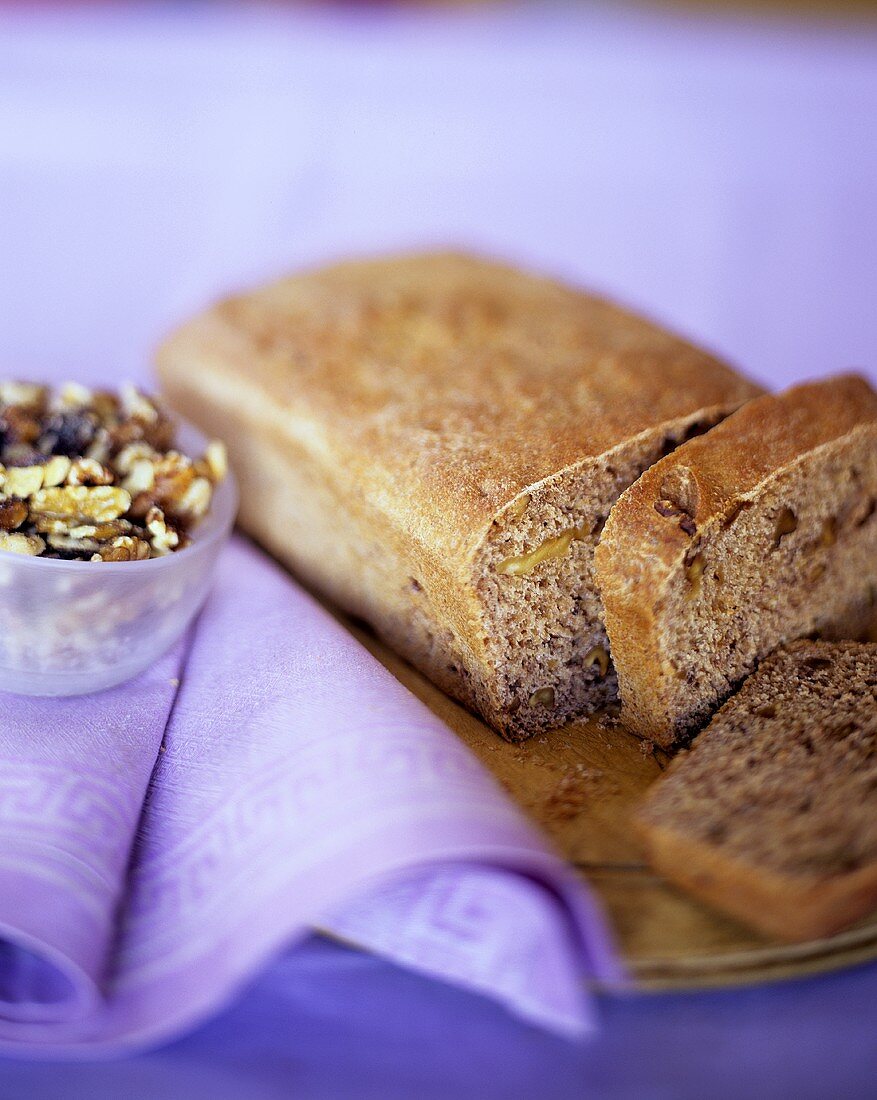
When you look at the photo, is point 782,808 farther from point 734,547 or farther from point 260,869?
point 260,869

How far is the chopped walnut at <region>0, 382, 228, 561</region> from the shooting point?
2117mm

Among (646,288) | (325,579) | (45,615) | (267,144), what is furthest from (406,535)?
(267,144)

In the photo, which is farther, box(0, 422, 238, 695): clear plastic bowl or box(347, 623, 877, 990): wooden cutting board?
box(0, 422, 238, 695): clear plastic bowl

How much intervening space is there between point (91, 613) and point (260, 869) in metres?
0.65

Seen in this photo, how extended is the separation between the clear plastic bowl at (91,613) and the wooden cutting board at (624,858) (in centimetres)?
53

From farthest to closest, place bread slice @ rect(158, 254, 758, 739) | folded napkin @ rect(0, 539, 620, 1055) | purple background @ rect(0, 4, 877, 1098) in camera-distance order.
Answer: purple background @ rect(0, 4, 877, 1098)
bread slice @ rect(158, 254, 758, 739)
folded napkin @ rect(0, 539, 620, 1055)

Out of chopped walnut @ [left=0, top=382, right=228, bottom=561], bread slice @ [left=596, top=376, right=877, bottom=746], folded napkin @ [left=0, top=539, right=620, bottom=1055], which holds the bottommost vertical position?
folded napkin @ [left=0, top=539, right=620, bottom=1055]

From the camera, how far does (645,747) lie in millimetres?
2223

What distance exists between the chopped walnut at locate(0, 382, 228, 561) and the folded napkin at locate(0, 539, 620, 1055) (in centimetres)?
36

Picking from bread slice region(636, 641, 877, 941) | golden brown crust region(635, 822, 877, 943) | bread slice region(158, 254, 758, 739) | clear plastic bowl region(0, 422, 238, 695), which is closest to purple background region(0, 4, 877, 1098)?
bread slice region(158, 254, 758, 739)

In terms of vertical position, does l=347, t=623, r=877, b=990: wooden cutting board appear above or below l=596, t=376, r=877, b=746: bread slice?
below

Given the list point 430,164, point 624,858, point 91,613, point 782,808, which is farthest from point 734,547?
point 430,164

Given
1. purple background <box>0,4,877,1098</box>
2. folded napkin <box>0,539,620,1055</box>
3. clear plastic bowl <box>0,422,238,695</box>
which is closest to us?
folded napkin <box>0,539,620,1055</box>

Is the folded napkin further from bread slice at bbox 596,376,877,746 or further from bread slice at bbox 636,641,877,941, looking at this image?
bread slice at bbox 596,376,877,746
